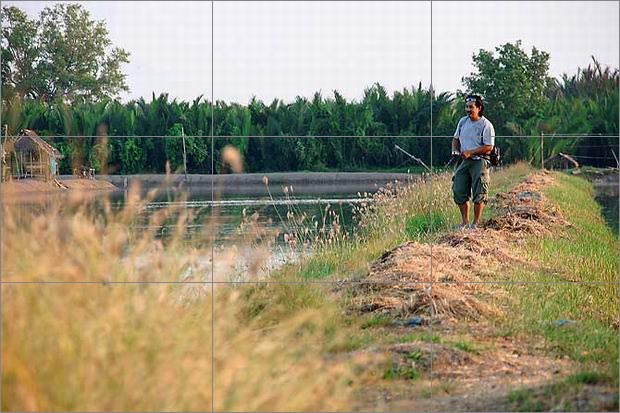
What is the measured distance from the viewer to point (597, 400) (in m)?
4.76

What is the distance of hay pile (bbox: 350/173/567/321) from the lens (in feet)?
19.2

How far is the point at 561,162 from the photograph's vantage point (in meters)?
7.08

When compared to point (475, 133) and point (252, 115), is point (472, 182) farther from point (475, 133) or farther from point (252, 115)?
point (252, 115)

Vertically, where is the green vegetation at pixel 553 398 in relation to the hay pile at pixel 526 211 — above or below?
below

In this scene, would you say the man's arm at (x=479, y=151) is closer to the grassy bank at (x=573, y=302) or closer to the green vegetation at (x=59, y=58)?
the grassy bank at (x=573, y=302)

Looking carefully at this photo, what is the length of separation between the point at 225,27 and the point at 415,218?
2946 millimetres

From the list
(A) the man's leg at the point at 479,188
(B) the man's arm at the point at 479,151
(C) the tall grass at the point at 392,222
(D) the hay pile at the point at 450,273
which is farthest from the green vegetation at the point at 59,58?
(A) the man's leg at the point at 479,188

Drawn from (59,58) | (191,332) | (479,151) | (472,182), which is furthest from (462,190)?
(191,332)

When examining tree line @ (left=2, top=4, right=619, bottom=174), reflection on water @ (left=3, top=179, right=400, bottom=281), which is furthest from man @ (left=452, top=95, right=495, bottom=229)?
reflection on water @ (left=3, top=179, right=400, bottom=281)

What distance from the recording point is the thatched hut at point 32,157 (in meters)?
6.48

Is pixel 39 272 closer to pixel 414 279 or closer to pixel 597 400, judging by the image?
pixel 414 279

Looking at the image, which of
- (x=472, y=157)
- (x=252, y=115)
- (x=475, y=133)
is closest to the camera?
(x=252, y=115)

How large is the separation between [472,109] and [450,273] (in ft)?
4.18

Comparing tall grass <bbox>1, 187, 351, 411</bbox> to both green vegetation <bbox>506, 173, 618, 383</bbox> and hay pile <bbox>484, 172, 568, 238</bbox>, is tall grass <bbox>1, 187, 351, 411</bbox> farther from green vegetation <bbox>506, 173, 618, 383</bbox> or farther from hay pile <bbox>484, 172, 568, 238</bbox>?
hay pile <bbox>484, 172, 568, 238</bbox>
